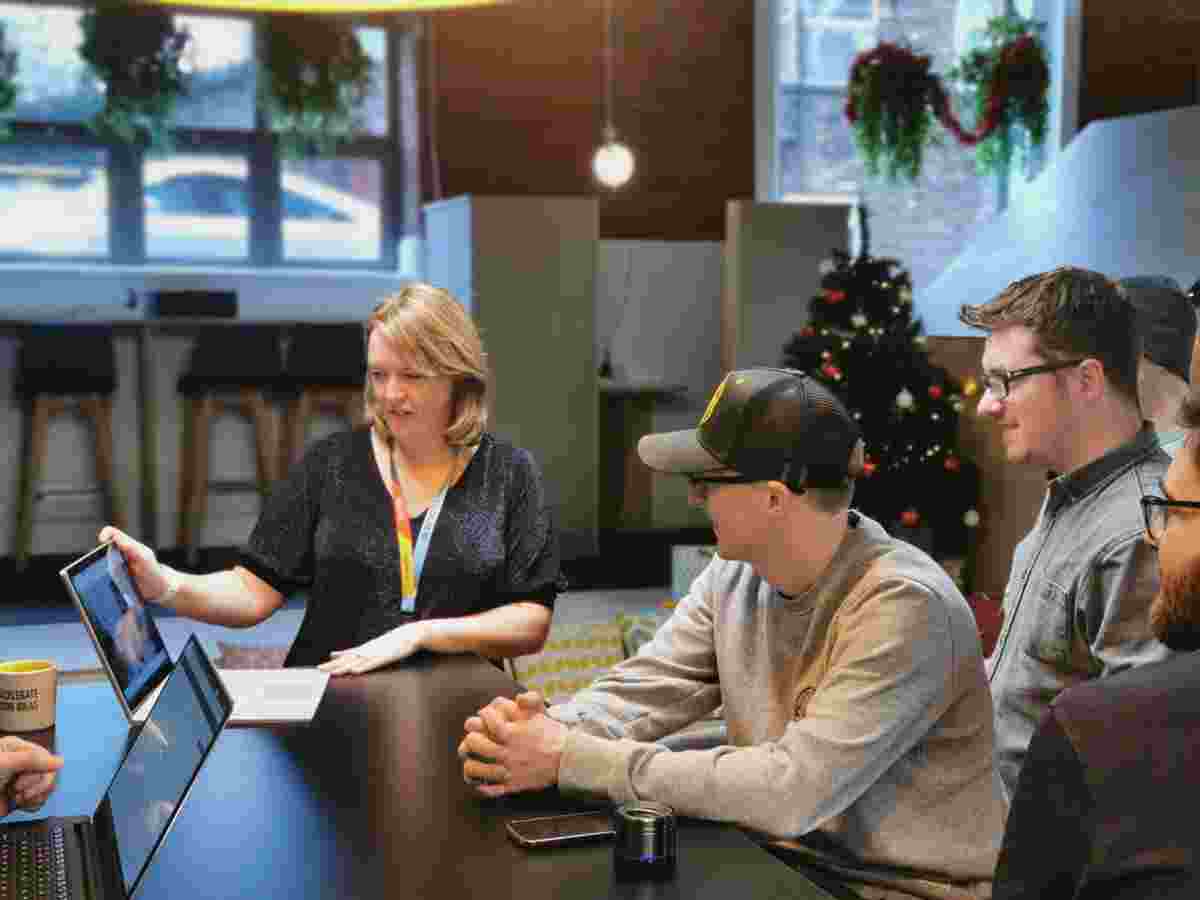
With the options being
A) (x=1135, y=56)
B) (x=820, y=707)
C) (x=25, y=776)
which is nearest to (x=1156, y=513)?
(x=820, y=707)

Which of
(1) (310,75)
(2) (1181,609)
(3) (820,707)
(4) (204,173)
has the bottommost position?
(3) (820,707)

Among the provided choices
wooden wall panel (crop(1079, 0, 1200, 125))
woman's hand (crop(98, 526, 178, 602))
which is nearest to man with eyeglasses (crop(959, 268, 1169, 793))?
woman's hand (crop(98, 526, 178, 602))

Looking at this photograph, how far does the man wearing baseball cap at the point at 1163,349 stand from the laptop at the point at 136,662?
196 centimetres

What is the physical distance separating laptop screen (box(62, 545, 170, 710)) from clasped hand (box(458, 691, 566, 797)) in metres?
0.51

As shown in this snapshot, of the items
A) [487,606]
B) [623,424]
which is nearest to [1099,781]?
[487,606]

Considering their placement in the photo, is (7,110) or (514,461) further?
(7,110)

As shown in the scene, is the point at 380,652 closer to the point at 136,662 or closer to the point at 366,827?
the point at 136,662

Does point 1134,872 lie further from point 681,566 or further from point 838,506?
point 681,566

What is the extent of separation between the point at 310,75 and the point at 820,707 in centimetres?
686

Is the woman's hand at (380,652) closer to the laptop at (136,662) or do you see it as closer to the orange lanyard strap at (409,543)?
the laptop at (136,662)

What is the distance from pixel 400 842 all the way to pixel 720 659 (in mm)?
599

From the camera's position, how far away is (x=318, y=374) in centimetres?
759

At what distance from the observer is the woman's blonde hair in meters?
2.81

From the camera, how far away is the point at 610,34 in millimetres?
9008
